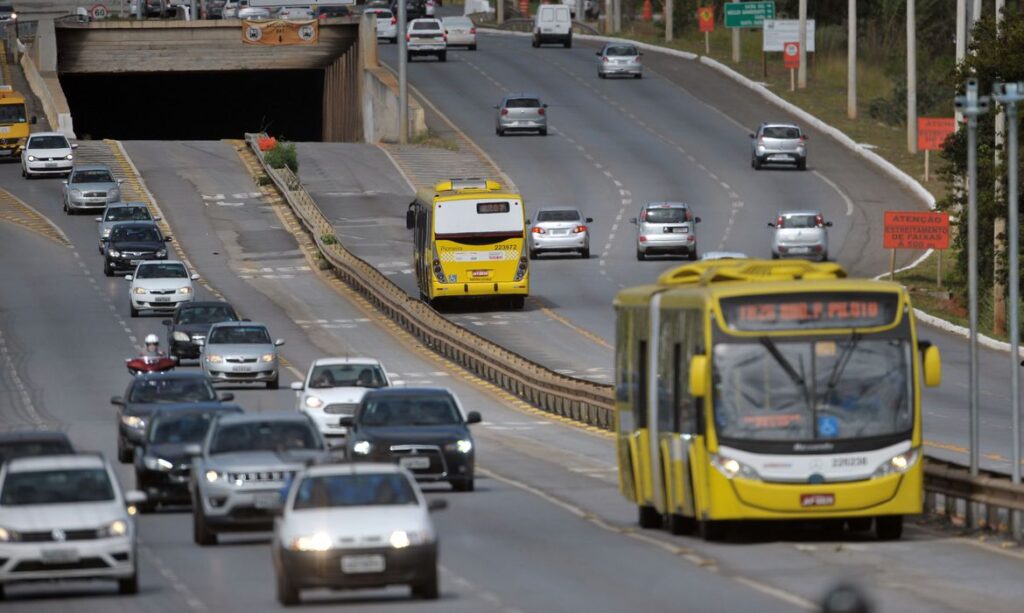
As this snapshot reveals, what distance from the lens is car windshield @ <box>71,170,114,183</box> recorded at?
75.9 metres

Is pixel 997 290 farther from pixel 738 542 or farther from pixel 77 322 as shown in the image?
pixel 738 542

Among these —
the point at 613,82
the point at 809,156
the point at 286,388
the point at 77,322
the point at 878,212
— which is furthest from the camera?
the point at 613,82

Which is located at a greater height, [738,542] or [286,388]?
[738,542]

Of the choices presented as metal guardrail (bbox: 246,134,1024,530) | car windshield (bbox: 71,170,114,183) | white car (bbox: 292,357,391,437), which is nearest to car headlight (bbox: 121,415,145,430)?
white car (bbox: 292,357,391,437)

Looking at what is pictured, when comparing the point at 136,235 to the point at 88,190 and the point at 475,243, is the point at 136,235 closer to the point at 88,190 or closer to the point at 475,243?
the point at 88,190

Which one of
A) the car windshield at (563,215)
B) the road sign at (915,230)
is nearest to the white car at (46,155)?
the car windshield at (563,215)

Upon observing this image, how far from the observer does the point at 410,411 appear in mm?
29594

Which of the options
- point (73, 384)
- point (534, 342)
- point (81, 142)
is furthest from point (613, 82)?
point (73, 384)

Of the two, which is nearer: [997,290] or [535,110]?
[997,290]

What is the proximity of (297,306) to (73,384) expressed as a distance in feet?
43.8

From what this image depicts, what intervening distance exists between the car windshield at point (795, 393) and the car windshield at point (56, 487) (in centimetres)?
595

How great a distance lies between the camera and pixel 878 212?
246ft

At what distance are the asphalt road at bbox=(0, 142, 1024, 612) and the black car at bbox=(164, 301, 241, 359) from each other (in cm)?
146

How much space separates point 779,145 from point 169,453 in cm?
5808
